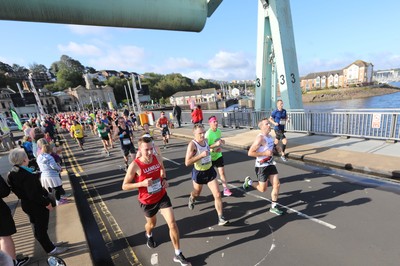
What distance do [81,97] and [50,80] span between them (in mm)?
42561

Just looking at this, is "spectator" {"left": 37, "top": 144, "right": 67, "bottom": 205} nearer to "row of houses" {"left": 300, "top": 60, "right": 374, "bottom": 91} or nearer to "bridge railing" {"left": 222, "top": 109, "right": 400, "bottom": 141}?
"bridge railing" {"left": 222, "top": 109, "right": 400, "bottom": 141}

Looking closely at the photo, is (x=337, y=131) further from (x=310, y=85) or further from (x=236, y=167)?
(x=310, y=85)

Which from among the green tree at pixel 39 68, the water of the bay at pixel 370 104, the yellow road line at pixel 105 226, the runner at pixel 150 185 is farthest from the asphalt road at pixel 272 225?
the green tree at pixel 39 68

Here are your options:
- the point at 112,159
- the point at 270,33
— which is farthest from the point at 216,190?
the point at 270,33

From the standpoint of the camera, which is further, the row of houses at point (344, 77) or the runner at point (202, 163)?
the row of houses at point (344, 77)

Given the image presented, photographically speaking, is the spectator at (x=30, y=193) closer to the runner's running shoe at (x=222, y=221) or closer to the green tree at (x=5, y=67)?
the runner's running shoe at (x=222, y=221)

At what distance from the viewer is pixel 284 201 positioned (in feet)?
15.2

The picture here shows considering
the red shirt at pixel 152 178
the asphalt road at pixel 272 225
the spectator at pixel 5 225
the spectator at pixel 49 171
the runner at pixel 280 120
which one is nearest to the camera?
the spectator at pixel 5 225

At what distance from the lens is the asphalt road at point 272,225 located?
3.15m

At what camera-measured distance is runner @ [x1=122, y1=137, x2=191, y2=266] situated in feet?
9.75

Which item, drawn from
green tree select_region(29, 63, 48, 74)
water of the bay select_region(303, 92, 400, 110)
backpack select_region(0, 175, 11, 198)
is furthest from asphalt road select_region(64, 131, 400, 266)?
green tree select_region(29, 63, 48, 74)

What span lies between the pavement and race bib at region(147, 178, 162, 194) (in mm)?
1507

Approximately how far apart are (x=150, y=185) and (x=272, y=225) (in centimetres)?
247

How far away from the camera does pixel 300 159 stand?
736cm
